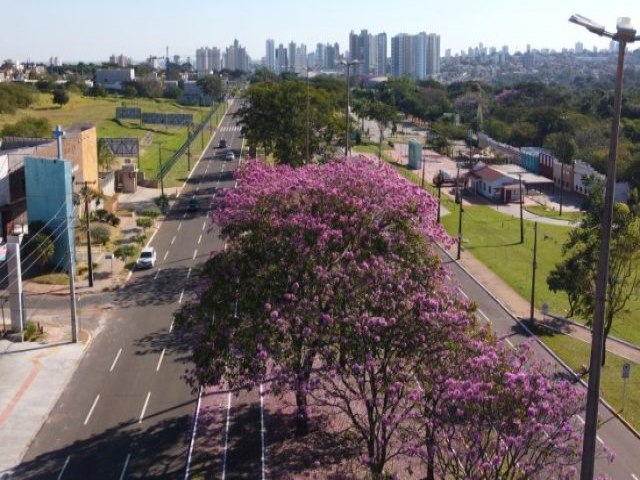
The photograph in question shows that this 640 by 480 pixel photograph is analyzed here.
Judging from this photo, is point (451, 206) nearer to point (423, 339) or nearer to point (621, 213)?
point (621, 213)

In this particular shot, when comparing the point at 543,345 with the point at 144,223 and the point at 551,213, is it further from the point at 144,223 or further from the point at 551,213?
the point at 551,213

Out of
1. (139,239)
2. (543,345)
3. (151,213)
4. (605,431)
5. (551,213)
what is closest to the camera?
(605,431)

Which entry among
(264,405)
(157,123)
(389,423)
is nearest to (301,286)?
(389,423)

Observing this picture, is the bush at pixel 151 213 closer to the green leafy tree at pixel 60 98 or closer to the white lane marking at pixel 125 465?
the white lane marking at pixel 125 465

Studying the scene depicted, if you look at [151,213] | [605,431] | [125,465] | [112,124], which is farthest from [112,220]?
[112,124]

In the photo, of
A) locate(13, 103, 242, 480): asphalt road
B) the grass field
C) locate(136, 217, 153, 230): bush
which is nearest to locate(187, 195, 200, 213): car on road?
locate(136, 217, 153, 230): bush

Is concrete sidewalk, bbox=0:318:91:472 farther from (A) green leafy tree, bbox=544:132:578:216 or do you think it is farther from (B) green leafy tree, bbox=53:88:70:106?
(B) green leafy tree, bbox=53:88:70:106

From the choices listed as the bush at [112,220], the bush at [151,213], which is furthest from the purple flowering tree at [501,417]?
the bush at [151,213]
